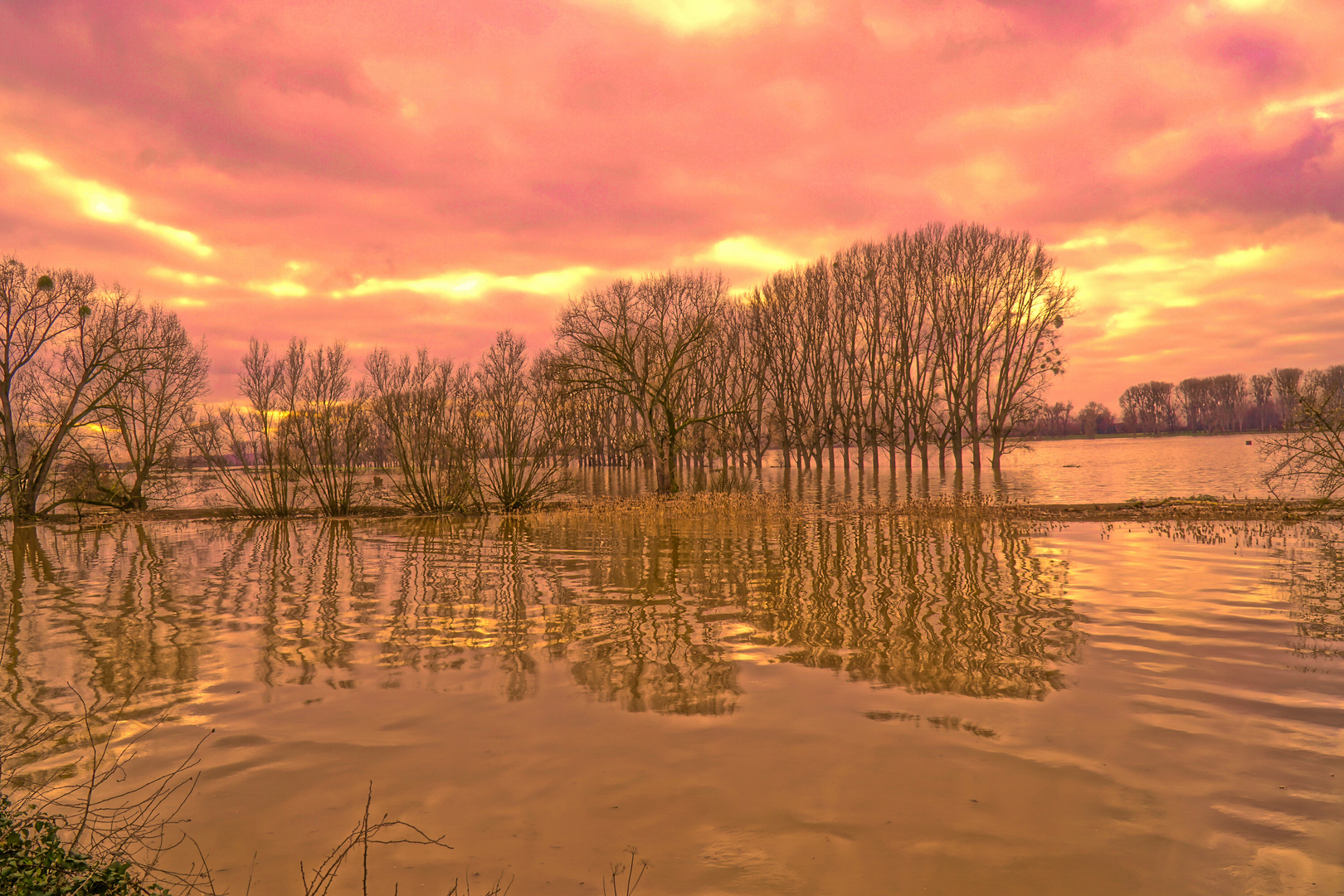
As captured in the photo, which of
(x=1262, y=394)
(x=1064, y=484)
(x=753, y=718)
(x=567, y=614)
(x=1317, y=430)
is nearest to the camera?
(x=753, y=718)

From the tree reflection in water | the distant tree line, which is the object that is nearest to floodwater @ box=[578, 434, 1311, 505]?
the tree reflection in water

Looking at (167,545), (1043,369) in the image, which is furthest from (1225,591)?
(1043,369)

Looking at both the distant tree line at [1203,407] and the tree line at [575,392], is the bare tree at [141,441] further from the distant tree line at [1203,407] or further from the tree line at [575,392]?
the distant tree line at [1203,407]

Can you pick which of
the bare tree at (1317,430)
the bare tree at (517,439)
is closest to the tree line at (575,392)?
the bare tree at (517,439)

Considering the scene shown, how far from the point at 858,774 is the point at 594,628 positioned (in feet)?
15.6

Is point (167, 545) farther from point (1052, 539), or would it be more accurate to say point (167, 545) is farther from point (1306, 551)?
point (1306, 551)

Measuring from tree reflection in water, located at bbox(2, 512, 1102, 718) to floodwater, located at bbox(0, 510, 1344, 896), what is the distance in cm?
7

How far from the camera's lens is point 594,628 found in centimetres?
909

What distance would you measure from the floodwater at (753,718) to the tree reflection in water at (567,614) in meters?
0.07

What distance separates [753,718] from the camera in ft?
19.8

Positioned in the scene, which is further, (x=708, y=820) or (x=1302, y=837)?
(x=708, y=820)

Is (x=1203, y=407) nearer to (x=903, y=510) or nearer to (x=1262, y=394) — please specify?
(x=1262, y=394)

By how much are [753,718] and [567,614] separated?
447 cm

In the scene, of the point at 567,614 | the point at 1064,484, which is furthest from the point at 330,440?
the point at 1064,484
